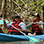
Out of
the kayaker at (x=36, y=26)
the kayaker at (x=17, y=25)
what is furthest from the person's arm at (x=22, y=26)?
the kayaker at (x=36, y=26)

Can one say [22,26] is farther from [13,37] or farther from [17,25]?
[13,37]

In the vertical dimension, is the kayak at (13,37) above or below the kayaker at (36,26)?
below

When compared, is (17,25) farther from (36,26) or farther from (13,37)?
(36,26)

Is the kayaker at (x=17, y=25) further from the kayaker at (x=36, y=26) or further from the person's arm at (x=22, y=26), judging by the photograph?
the kayaker at (x=36, y=26)

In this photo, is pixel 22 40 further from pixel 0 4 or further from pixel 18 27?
pixel 0 4

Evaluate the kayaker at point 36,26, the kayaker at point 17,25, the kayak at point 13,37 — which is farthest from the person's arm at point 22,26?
the kayak at point 13,37

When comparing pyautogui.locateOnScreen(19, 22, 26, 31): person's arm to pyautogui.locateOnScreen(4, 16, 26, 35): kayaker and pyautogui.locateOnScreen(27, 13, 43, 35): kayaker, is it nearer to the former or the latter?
pyautogui.locateOnScreen(4, 16, 26, 35): kayaker

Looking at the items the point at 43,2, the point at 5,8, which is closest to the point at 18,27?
the point at 5,8

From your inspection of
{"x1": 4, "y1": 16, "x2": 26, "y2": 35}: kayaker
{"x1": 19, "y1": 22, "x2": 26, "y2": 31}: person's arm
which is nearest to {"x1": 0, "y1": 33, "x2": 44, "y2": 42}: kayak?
{"x1": 4, "y1": 16, "x2": 26, "y2": 35}: kayaker

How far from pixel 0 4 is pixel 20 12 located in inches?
31.5

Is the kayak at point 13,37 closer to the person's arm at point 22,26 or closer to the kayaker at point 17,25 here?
the kayaker at point 17,25

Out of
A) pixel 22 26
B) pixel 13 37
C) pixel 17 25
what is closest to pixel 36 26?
pixel 22 26

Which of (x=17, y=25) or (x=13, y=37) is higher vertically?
(x=17, y=25)

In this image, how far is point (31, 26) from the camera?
261 inches
